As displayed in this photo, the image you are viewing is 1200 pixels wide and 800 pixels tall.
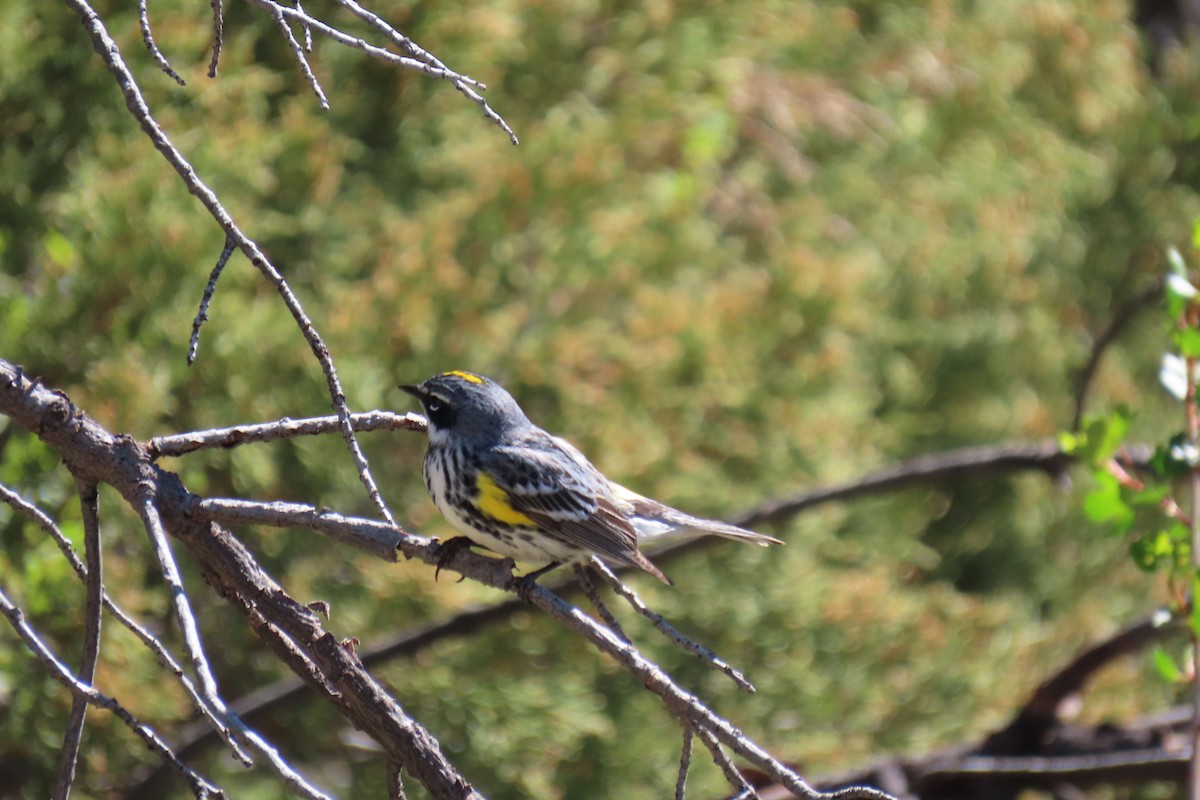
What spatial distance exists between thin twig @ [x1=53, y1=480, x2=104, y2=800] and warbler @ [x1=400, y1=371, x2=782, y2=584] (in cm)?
86

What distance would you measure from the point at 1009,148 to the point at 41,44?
4.39m

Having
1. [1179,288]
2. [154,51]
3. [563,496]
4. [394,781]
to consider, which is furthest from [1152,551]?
[154,51]

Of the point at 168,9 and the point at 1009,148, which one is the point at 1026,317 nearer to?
the point at 1009,148

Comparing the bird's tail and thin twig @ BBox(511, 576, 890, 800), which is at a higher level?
the bird's tail

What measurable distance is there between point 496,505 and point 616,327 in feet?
5.81

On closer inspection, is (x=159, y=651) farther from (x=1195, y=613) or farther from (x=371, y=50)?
(x=1195, y=613)

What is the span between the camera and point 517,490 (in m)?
2.49

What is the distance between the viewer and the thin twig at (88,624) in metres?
1.43

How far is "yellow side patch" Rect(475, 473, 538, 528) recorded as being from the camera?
7.97ft

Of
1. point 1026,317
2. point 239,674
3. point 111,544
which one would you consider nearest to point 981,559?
point 1026,317

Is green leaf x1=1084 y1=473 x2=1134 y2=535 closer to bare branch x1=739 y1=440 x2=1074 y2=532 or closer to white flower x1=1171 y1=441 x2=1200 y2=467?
white flower x1=1171 y1=441 x2=1200 y2=467

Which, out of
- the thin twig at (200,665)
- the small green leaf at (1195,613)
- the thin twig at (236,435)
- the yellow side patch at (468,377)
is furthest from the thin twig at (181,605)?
the small green leaf at (1195,613)

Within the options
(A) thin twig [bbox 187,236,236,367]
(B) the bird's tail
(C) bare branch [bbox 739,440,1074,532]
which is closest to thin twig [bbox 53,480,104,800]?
(A) thin twig [bbox 187,236,236,367]

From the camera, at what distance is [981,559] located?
5.42 meters
